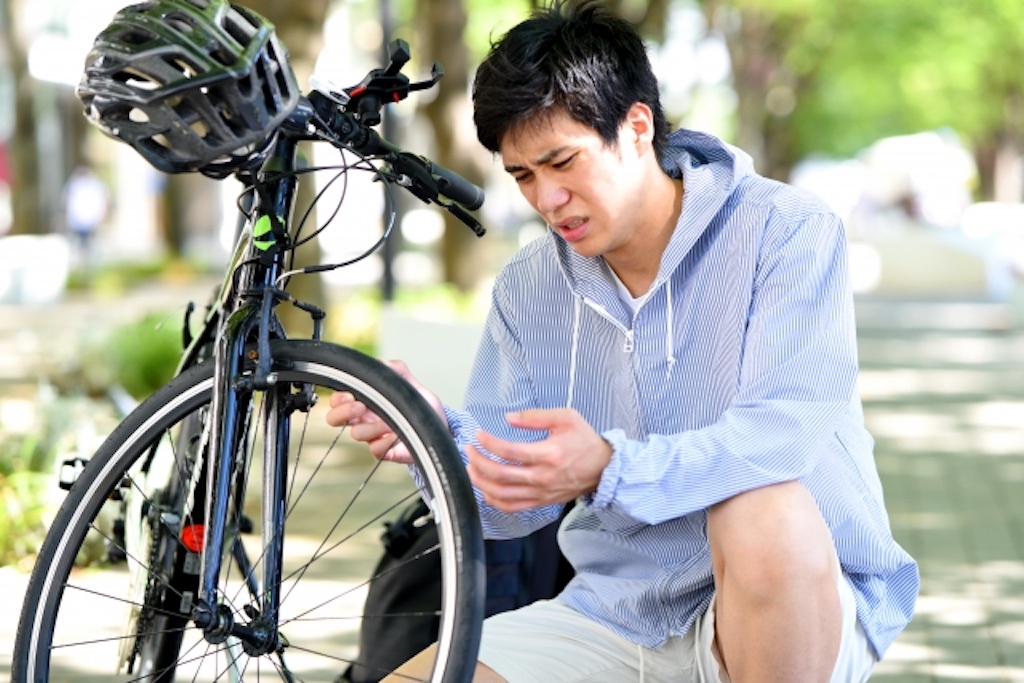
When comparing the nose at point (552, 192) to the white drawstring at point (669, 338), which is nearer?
the nose at point (552, 192)

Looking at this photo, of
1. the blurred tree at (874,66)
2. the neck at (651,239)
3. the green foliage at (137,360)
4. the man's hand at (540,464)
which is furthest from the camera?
the blurred tree at (874,66)

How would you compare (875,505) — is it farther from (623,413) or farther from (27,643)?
(27,643)

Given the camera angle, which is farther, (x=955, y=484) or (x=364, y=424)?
(x=955, y=484)

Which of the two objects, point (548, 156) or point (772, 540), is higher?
point (548, 156)

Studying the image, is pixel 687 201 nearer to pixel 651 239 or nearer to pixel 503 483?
pixel 651 239

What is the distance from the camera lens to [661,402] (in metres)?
3.26

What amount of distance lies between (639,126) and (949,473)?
612cm

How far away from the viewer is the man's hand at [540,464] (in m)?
2.64

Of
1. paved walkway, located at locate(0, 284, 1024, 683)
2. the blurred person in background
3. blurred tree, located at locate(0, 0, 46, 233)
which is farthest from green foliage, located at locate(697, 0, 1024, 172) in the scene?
the blurred person in background

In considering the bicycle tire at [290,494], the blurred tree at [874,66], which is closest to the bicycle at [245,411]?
the bicycle tire at [290,494]

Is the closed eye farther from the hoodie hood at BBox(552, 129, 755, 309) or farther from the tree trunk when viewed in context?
the tree trunk

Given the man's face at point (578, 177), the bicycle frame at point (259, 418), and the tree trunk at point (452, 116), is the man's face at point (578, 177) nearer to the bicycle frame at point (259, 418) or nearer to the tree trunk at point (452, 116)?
the bicycle frame at point (259, 418)

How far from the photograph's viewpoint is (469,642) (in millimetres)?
2576

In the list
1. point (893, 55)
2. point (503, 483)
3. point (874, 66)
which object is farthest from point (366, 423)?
point (874, 66)
